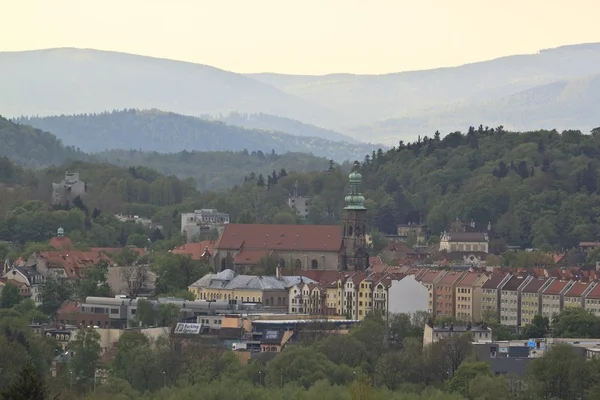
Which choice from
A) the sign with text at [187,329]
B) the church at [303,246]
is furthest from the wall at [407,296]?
the church at [303,246]

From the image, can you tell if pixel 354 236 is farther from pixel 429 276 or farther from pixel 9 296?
pixel 9 296

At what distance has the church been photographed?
398 ft

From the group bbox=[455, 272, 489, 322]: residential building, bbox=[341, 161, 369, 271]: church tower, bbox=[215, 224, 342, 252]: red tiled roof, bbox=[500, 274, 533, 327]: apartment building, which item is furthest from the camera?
bbox=[215, 224, 342, 252]: red tiled roof

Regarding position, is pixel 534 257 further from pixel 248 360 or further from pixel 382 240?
pixel 248 360

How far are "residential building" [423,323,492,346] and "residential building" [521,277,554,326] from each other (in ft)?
34.2

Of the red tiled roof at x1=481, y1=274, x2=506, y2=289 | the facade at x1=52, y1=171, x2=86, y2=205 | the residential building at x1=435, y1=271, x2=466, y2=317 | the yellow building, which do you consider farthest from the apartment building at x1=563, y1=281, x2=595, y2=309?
the facade at x1=52, y1=171, x2=86, y2=205

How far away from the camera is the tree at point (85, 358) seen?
82.2 meters

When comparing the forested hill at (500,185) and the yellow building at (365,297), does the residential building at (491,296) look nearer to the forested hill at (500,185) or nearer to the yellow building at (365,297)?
the yellow building at (365,297)

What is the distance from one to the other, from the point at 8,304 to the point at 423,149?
85.3 metres

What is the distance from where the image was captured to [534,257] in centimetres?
12962

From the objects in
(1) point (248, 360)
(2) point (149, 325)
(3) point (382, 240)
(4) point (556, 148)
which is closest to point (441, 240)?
(3) point (382, 240)

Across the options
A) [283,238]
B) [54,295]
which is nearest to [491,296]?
[54,295]

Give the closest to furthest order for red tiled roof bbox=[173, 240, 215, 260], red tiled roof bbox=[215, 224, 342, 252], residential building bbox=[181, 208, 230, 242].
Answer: red tiled roof bbox=[215, 224, 342, 252], red tiled roof bbox=[173, 240, 215, 260], residential building bbox=[181, 208, 230, 242]

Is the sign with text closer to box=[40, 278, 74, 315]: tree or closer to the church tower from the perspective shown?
box=[40, 278, 74, 315]: tree
